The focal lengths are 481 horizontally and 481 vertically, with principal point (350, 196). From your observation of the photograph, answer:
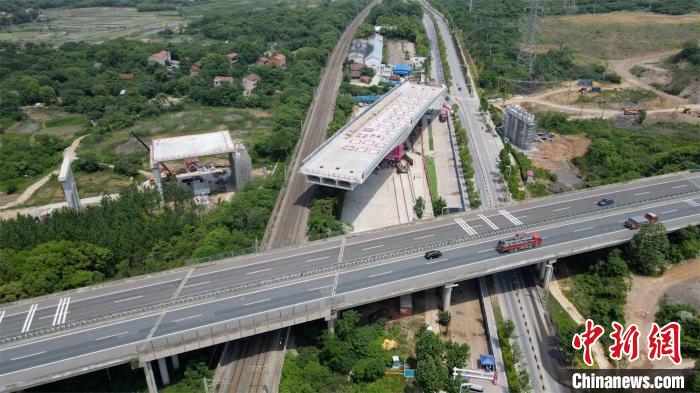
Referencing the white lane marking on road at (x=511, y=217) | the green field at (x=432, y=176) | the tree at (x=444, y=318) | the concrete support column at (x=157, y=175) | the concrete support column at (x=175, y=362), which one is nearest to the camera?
the concrete support column at (x=175, y=362)

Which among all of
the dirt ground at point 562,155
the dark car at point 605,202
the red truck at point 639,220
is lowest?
the dirt ground at point 562,155

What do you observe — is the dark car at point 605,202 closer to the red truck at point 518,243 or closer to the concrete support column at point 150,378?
the red truck at point 518,243

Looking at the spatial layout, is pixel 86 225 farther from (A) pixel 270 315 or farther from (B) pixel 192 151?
(A) pixel 270 315

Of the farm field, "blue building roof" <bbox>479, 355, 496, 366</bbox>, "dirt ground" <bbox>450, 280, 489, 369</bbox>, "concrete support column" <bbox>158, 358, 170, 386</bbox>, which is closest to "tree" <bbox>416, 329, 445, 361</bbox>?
"blue building roof" <bbox>479, 355, 496, 366</bbox>

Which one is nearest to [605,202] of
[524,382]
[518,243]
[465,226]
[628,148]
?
[518,243]

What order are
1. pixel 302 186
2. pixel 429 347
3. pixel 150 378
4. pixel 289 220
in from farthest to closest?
1. pixel 302 186
2. pixel 289 220
3. pixel 429 347
4. pixel 150 378

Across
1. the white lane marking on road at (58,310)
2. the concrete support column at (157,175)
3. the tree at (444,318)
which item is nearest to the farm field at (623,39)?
the tree at (444,318)

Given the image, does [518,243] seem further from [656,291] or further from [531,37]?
[531,37]
